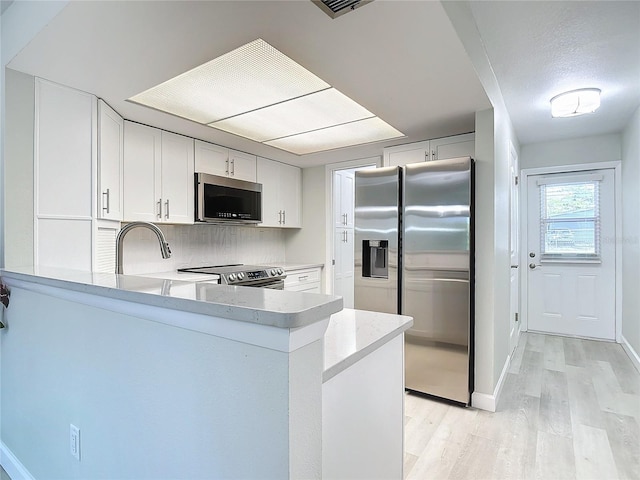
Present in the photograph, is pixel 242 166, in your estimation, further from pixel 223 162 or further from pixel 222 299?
pixel 222 299

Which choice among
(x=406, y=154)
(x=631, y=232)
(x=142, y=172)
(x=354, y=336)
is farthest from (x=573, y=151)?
(x=142, y=172)

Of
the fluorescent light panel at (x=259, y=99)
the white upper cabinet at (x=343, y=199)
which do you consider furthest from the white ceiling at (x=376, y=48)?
the white upper cabinet at (x=343, y=199)

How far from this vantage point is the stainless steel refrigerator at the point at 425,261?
8.25 feet

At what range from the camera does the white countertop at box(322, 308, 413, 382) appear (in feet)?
3.17

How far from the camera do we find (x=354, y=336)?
1185 millimetres

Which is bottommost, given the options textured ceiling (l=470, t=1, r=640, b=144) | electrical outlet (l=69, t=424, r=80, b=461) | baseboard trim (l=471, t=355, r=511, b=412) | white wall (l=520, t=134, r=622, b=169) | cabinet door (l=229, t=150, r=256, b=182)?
baseboard trim (l=471, t=355, r=511, b=412)

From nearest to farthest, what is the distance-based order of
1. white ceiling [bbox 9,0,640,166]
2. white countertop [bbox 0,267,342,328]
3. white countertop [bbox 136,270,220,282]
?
white countertop [bbox 0,267,342,328]
white ceiling [bbox 9,0,640,166]
white countertop [bbox 136,270,220,282]

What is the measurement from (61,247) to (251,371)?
1.83 metres

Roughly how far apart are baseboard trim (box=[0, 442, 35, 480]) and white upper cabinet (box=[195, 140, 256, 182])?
230 cm

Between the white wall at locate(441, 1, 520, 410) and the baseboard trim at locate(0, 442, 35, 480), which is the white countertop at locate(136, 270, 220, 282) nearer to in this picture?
the baseboard trim at locate(0, 442, 35, 480)

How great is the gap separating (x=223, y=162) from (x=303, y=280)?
1.58m

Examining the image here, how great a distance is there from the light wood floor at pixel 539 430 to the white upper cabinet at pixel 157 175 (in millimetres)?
2489

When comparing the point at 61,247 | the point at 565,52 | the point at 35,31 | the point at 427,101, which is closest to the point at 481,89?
the point at 427,101

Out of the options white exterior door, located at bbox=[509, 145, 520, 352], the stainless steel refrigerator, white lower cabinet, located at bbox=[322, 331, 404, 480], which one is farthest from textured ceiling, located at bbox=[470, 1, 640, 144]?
white lower cabinet, located at bbox=[322, 331, 404, 480]
